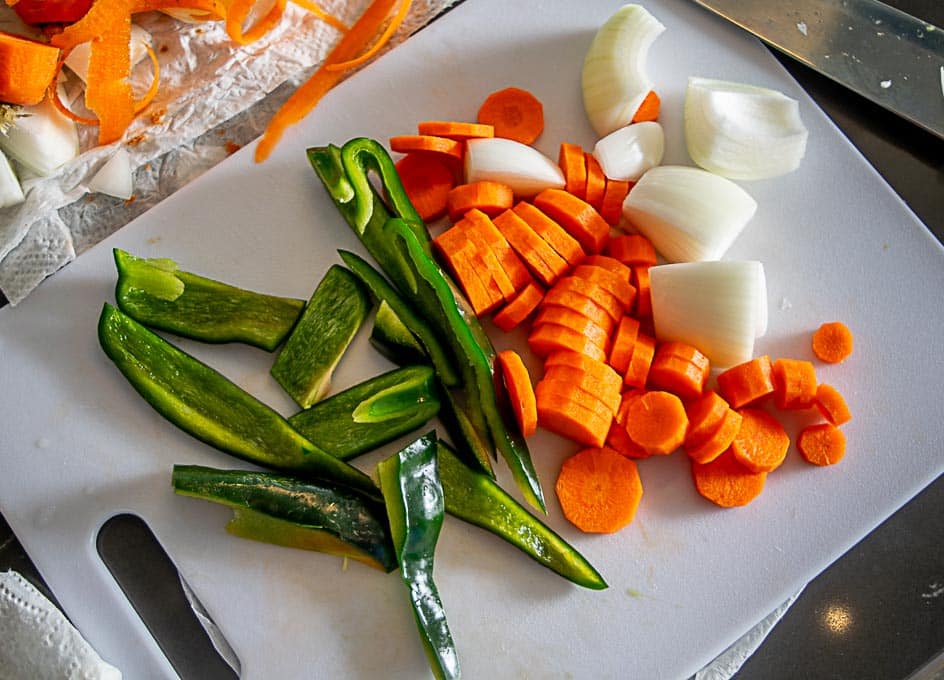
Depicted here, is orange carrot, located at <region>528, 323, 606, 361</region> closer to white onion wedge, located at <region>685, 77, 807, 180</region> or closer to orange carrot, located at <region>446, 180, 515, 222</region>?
orange carrot, located at <region>446, 180, 515, 222</region>

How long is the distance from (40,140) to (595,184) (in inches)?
54.2

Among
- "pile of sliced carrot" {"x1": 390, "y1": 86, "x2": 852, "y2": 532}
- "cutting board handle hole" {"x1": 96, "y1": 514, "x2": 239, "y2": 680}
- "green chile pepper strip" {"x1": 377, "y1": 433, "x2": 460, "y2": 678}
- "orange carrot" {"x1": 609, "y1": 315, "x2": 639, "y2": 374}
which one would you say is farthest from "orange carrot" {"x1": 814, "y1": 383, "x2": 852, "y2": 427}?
"cutting board handle hole" {"x1": 96, "y1": 514, "x2": 239, "y2": 680}

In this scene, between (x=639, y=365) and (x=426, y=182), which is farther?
(x=426, y=182)

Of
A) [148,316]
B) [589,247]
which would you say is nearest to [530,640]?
[589,247]

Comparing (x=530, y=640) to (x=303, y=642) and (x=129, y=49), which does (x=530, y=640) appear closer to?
(x=303, y=642)

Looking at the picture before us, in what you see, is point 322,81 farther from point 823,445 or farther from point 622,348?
point 823,445

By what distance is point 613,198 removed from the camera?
7.43 ft

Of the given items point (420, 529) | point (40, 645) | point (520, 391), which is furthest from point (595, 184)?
point (40, 645)

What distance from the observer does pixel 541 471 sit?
2.15m

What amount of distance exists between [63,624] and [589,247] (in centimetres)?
149

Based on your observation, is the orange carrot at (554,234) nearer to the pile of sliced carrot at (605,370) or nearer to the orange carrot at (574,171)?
the pile of sliced carrot at (605,370)

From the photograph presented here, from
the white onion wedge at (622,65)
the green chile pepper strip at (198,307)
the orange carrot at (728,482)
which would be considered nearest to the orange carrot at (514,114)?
the white onion wedge at (622,65)

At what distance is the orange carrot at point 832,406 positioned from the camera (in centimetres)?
212

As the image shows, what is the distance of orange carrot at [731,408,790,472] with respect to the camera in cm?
210
